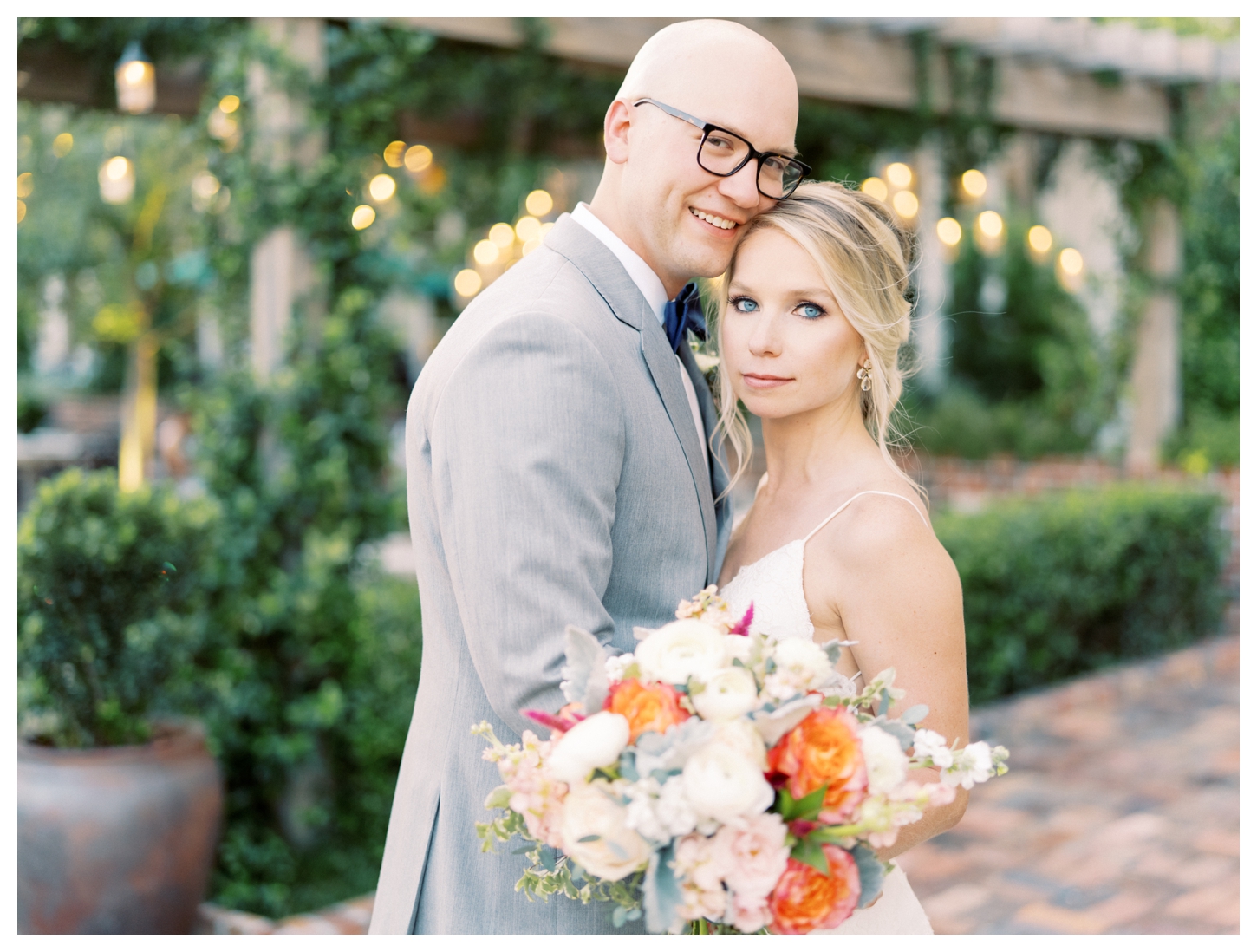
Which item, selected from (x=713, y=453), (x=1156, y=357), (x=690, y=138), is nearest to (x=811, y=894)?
(x=713, y=453)

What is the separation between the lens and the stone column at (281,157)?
4211 mm

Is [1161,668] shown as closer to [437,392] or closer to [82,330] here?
[437,392]

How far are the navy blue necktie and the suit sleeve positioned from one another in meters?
0.39

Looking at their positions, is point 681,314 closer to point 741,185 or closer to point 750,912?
point 741,185

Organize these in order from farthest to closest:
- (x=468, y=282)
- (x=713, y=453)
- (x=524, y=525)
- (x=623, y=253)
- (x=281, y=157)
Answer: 1. (x=468, y=282)
2. (x=281, y=157)
3. (x=713, y=453)
4. (x=623, y=253)
5. (x=524, y=525)

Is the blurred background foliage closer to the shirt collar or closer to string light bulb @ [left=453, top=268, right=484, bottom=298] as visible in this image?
the shirt collar

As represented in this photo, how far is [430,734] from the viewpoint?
181 cm

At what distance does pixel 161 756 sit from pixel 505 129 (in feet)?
15.9

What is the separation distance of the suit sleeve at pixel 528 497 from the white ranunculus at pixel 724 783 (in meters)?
0.31

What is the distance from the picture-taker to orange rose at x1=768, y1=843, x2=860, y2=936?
4.26 ft

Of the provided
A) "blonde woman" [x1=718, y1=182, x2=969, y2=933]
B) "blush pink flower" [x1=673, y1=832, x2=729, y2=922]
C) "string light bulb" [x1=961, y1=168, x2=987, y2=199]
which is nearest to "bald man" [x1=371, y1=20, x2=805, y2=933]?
"blonde woman" [x1=718, y1=182, x2=969, y2=933]

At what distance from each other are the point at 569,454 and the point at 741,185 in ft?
2.00

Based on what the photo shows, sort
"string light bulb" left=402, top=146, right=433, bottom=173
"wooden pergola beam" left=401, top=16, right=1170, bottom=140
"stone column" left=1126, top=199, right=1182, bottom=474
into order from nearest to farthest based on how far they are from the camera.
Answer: "wooden pergola beam" left=401, top=16, right=1170, bottom=140 → "string light bulb" left=402, top=146, right=433, bottom=173 → "stone column" left=1126, top=199, right=1182, bottom=474

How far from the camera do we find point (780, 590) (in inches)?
77.1
